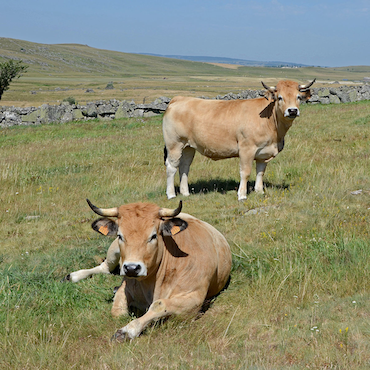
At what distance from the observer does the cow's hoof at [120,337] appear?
439 cm

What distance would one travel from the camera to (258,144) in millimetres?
9586

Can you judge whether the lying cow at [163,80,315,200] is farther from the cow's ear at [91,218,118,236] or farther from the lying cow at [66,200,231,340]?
the cow's ear at [91,218,118,236]

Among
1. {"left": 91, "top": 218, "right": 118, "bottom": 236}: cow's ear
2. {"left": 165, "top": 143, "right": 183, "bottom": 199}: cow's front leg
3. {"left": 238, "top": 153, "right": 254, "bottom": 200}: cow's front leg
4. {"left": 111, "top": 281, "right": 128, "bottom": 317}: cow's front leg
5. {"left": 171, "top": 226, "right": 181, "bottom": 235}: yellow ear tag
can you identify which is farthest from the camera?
{"left": 165, "top": 143, "right": 183, "bottom": 199}: cow's front leg

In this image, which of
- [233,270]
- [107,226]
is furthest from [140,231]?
[233,270]

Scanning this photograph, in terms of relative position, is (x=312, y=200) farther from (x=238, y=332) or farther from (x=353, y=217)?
(x=238, y=332)

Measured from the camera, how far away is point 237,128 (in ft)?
31.8

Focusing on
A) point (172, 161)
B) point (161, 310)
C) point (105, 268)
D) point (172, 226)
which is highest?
point (172, 226)

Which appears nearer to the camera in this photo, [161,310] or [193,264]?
[161,310]

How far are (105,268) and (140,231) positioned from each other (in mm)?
1894

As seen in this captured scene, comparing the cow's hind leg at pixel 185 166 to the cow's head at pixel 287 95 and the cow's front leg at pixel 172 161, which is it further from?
the cow's head at pixel 287 95

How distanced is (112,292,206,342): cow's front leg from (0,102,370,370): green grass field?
10 centimetres

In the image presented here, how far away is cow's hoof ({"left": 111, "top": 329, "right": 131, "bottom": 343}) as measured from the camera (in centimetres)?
439

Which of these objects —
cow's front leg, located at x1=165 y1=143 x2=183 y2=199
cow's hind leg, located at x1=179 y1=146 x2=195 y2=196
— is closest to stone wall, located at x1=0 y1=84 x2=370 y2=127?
cow's hind leg, located at x1=179 y1=146 x2=195 y2=196

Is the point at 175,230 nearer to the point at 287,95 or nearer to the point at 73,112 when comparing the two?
the point at 287,95
